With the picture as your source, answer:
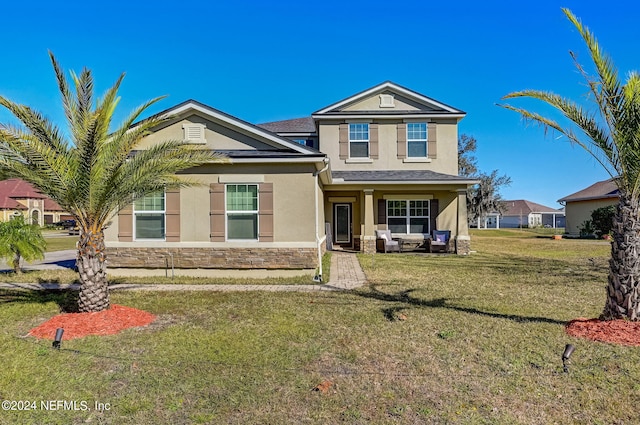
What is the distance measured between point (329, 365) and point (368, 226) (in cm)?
1209

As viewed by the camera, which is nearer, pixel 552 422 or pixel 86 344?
pixel 552 422

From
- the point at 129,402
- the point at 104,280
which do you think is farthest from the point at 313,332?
the point at 104,280

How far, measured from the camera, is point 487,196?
35562 mm

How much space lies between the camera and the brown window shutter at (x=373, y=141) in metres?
17.8

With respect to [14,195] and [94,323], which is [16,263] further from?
[14,195]

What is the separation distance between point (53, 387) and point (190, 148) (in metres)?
5.07

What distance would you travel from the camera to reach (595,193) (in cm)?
2961

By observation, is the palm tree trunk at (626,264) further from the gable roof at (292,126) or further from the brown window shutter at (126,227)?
the gable roof at (292,126)

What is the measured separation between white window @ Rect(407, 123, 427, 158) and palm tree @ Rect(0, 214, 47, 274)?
14.3m

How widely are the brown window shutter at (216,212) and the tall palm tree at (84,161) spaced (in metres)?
3.91

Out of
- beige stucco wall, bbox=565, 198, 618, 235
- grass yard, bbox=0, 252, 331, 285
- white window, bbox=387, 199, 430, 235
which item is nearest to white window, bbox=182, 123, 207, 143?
grass yard, bbox=0, 252, 331, 285

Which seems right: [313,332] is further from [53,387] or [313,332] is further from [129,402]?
[53,387]

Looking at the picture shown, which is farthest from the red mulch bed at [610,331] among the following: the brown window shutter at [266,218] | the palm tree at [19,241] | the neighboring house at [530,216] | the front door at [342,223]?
the neighboring house at [530,216]

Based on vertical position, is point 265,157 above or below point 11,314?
above
